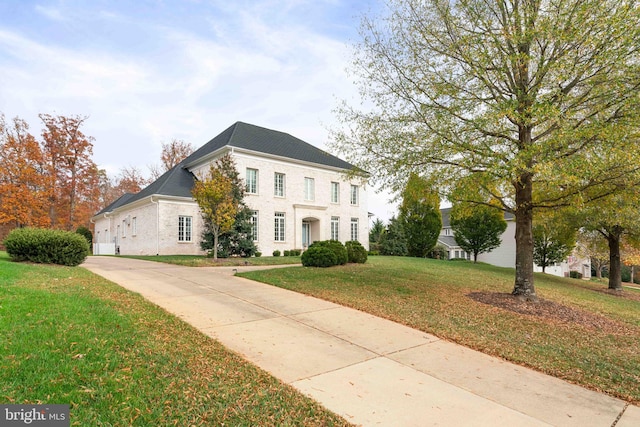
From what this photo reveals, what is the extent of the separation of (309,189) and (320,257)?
45.3 feet

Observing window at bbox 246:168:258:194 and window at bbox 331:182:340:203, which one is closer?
window at bbox 246:168:258:194

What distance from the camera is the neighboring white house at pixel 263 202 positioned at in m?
22.4

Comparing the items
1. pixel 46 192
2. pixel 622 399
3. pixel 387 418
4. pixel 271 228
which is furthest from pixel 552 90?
pixel 46 192

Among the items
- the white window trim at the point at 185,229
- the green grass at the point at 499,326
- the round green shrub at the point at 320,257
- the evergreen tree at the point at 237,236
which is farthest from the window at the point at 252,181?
the green grass at the point at 499,326

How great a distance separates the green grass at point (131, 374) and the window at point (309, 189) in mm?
20871

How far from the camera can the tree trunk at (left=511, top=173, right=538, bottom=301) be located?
9297 mm

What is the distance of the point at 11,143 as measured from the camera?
23.8 meters

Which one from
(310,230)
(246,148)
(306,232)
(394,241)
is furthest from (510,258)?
(246,148)

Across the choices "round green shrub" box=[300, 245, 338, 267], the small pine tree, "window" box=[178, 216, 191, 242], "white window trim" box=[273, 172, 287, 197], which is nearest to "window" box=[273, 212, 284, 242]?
"white window trim" box=[273, 172, 287, 197]

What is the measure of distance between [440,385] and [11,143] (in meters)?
30.8

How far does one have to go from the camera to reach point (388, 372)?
426 cm

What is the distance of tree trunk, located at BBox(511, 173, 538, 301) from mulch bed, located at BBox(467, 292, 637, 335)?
298 mm

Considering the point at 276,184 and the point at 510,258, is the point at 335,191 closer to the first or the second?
the point at 276,184

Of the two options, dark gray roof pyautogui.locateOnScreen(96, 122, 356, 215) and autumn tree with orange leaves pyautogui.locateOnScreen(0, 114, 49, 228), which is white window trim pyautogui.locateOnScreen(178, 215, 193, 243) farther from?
autumn tree with orange leaves pyautogui.locateOnScreen(0, 114, 49, 228)
